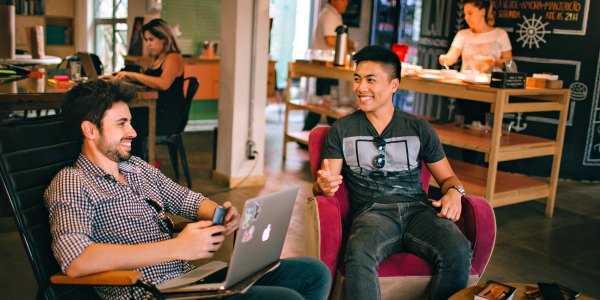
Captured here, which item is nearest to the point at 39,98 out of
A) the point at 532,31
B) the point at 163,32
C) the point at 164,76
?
the point at 164,76

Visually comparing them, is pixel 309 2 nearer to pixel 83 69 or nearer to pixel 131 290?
pixel 83 69

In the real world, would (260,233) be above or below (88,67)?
below

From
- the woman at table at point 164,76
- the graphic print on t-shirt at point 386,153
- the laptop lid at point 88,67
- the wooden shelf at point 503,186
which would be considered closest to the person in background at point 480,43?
the wooden shelf at point 503,186

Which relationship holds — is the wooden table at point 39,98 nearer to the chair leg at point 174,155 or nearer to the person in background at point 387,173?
the chair leg at point 174,155

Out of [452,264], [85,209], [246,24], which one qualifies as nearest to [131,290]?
[85,209]

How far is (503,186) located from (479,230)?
208 cm

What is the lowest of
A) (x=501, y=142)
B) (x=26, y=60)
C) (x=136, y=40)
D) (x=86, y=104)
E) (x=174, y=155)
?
(x=174, y=155)

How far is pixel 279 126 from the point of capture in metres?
8.44

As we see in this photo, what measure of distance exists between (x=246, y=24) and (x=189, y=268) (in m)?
3.00

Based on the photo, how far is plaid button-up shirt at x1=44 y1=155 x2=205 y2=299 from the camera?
1.84 meters

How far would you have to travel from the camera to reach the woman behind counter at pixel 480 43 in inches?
202

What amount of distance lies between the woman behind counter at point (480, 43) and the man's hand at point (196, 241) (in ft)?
12.3

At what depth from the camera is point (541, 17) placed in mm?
6105

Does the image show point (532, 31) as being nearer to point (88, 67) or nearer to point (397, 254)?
Answer: point (88, 67)
